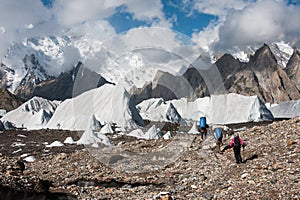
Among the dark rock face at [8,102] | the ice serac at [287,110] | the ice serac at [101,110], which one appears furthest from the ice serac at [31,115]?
the ice serac at [287,110]

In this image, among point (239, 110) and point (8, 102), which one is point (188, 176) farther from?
point (8, 102)

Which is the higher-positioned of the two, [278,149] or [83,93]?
[83,93]

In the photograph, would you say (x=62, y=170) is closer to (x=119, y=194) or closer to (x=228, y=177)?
(x=119, y=194)

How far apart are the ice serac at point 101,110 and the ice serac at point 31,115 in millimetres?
5494

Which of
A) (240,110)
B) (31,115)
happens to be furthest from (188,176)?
(31,115)

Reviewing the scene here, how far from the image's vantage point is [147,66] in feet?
54.2

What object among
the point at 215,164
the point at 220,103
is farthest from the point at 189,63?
the point at 220,103

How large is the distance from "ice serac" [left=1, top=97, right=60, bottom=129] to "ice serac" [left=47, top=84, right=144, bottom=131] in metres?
5.49

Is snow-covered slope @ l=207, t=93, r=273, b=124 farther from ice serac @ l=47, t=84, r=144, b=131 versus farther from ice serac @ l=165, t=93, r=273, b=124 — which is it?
ice serac @ l=47, t=84, r=144, b=131

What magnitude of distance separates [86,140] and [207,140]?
16.7 metres

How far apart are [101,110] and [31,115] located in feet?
83.4

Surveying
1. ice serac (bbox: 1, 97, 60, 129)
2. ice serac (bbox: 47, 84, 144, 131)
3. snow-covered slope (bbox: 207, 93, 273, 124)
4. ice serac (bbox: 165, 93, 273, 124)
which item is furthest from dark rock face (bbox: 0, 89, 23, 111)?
snow-covered slope (bbox: 207, 93, 273, 124)

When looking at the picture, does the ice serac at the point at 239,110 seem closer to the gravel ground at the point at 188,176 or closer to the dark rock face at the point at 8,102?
the gravel ground at the point at 188,176

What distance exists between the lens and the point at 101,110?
6431 centimetres
